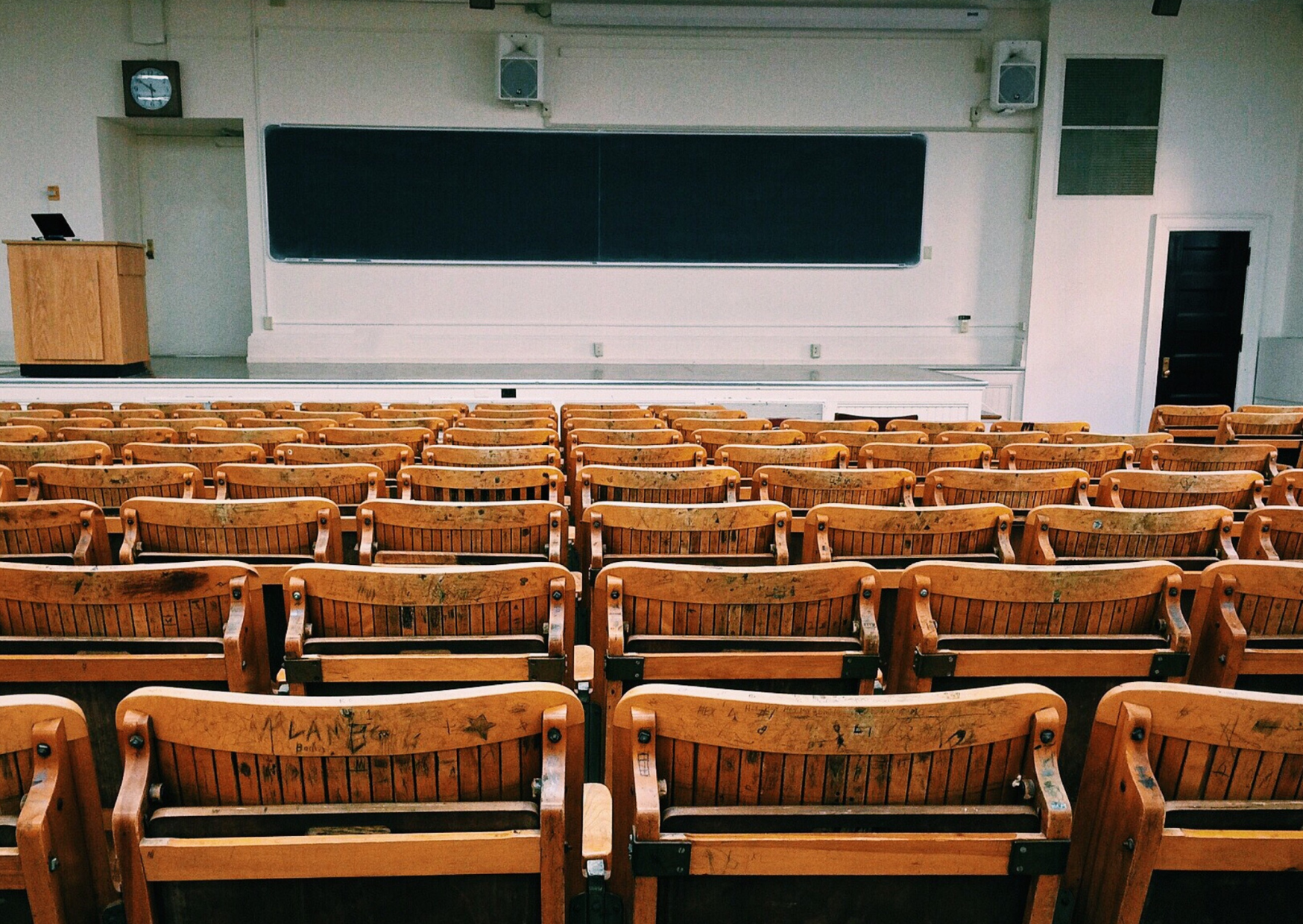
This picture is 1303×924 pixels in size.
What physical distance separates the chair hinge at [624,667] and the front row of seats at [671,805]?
0.51 metres

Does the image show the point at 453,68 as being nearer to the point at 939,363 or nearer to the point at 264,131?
the point at 264,131

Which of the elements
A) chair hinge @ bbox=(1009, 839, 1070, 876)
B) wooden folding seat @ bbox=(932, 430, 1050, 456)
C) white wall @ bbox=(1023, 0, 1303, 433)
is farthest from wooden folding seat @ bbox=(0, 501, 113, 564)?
white wall @ bbox=(1023, 0, 1303, 433)

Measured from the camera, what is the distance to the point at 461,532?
8.32 feet

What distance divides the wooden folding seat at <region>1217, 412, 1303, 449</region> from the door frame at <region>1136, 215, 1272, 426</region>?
3.99 metres

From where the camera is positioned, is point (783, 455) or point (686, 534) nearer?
point (686, 534)

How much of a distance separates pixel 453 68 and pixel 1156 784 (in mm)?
9623

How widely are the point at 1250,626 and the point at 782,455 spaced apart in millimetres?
1882

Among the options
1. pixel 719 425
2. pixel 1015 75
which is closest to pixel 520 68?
pixel 1015 75

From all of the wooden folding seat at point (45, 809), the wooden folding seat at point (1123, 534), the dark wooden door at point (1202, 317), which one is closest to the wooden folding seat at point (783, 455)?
the wooden folding seat at point (1123, 534)

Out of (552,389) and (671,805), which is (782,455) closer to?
(671,805)

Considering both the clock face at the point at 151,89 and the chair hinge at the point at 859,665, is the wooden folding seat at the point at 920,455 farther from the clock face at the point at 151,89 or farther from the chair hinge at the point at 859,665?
the clock face at the point at 151,89

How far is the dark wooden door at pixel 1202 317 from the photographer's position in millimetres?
9641

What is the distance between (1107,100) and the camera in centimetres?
935

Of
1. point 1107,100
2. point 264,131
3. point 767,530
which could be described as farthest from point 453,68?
point 767,530
